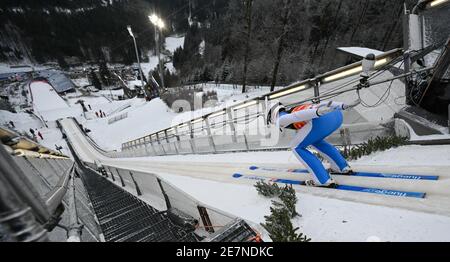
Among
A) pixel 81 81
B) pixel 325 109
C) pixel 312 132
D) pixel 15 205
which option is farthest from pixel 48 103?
pixel 15 205

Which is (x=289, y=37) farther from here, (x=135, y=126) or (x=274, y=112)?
(x=274, y=112)

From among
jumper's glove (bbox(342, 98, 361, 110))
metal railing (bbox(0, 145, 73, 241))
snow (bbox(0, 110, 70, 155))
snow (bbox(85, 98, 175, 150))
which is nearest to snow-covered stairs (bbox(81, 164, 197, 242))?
jumper's glove (bbox(342, 98, 361, 110))

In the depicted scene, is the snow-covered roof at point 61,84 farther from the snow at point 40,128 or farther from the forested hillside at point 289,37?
the forested hillside at point 289,37

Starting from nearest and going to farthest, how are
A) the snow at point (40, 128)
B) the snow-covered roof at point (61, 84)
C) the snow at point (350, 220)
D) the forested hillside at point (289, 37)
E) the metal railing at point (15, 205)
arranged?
1. the metal railing at point (15, 205)
2. the snow at point (350, 220)
3. the forested hillside at point (289, 37)
4. the snow at point (40, 128)
5. the snow-covered roof at point (61, 84)

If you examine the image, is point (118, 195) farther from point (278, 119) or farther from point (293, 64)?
point (293, 64)

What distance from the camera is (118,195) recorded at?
31.5ft

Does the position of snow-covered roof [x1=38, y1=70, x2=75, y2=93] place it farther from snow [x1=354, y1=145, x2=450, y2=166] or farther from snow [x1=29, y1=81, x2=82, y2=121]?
snow [x1=354, y1=145, x2=450, y2=166]

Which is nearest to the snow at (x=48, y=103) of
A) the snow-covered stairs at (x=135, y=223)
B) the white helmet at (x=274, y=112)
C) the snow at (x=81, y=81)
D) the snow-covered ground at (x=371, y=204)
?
the snow at (x=81, y=81)

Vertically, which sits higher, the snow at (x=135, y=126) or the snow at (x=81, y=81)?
the snow at (x=81, y=81)

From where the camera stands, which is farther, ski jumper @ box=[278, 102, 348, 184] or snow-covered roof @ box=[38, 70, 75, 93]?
snow-covered roof @ box=[38, 70, 75, 93]

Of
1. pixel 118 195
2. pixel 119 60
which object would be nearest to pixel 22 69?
pixel 119 60

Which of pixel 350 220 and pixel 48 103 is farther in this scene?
pixel 48 103
